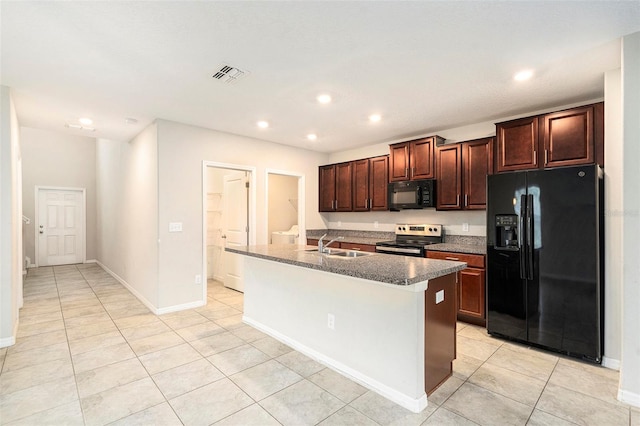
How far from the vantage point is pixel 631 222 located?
86.4 inches

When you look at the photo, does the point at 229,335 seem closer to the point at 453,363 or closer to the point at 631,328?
the point at 453,363

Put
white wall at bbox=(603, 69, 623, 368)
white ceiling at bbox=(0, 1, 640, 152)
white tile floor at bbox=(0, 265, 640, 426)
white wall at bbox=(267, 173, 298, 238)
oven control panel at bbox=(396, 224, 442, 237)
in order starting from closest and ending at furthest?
white ceiling at bbox=(0, 1, 640, 152), white tile floor at bbox=(0, 265, 640, 426), white wall at bbox=(603, 69, 623, 368), oven control panel at bbox=(396, 224, 442, 237), white wall at bbox=(267, 173, 298, 238)

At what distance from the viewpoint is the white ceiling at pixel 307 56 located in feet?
6.25

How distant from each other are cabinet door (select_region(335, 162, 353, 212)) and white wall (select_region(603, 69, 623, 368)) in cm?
338

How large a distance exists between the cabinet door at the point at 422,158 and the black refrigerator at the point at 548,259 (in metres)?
1.11

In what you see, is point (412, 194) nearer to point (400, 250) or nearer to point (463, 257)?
point (400, 250)

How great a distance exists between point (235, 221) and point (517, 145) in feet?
13.9


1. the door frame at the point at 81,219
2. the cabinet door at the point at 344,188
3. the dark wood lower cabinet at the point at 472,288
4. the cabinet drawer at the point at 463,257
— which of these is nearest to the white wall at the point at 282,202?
the cabinet door at the point at 344,188

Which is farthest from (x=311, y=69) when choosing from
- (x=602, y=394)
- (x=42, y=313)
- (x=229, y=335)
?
(x=42, y=313)

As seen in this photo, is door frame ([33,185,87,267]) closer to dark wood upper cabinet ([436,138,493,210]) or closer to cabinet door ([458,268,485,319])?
dark wood upper cabinet ([436,138,493,210])

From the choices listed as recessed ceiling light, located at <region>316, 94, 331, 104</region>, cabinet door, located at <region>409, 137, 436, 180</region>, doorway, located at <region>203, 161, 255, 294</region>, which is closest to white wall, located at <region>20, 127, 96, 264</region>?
doorway, located at <region>203, 161, 255, 294</region>

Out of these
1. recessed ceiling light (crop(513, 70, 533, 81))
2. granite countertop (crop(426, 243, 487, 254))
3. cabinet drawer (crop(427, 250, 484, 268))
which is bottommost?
cabinet drawer (crop(427, 250, 484, 268))

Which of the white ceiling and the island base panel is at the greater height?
the white ceiling

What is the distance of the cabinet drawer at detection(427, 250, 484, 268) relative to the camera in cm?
353
